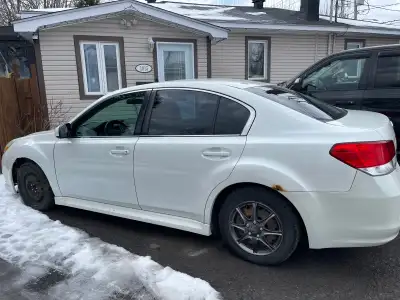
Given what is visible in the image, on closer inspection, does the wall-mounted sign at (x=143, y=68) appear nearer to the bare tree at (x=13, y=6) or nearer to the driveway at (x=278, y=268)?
the driveway at (x=278, y=268)

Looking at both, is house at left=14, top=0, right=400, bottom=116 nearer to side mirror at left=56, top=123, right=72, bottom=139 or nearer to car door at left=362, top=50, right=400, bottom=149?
side mirror at left=56, top=123, right=72, bottom=139

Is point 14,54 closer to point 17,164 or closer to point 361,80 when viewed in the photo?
point 17,164

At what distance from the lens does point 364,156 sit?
2.47 meters

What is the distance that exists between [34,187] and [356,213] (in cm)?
375

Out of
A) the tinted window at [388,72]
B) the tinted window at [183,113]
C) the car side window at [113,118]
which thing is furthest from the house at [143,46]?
the tinted window at [183,113]

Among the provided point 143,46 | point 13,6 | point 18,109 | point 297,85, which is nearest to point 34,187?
point 18,109

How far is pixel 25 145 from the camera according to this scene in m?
4.29

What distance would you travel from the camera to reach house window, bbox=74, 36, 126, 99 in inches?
341

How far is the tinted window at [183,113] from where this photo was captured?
10.1ft

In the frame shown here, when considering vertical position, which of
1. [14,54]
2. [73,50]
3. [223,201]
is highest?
[73,50]

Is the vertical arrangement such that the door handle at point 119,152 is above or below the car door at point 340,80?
below

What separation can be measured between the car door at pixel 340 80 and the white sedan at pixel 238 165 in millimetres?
1702

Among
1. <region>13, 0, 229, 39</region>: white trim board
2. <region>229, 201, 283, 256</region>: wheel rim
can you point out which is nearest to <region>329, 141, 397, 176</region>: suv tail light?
<region>229, 201, 283, 256</region>: wheel rim

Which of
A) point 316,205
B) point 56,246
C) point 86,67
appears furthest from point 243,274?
point 86,67
